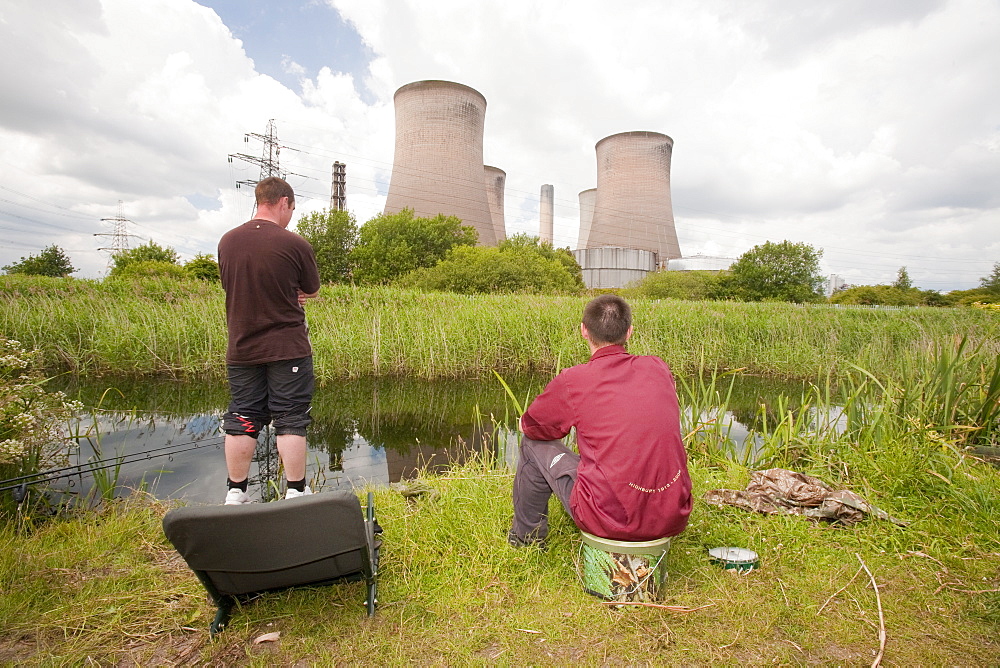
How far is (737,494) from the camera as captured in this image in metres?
2.03

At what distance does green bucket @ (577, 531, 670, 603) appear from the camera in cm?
136

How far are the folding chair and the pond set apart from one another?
4.00 ft

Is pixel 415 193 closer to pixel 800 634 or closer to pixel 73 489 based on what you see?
pixel 73 489

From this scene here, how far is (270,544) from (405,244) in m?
20.3

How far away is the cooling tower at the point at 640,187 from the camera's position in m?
21.9

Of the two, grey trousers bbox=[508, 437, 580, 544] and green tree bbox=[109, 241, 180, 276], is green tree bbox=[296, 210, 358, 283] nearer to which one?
green tree bbox=[109, 241, 180, 276]

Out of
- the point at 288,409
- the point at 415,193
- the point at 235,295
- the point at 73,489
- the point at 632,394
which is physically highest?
the point at 415,193

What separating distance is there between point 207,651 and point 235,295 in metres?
1.07

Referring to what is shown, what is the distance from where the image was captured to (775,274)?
23.7 meters

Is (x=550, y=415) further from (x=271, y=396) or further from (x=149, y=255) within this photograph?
(x=149, y=255)

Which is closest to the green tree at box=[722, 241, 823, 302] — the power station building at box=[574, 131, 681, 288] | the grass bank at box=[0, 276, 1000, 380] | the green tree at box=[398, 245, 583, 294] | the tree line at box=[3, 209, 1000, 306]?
the tree line at box=[3, 209, 1000, 306]

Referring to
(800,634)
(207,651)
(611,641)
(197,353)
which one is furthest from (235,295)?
(197,353)

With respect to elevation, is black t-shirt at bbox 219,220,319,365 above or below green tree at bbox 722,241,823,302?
below

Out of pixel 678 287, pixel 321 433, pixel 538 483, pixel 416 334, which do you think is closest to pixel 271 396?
pixel 538 483
